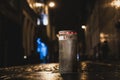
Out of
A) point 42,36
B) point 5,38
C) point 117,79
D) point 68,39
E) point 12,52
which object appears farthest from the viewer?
point 42,36

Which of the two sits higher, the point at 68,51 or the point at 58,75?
the point at 68,51

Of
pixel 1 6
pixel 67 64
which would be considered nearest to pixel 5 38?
pixel 1 6

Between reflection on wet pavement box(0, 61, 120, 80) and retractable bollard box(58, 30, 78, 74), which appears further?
retractable bollard box(58, 30, 78, 74)

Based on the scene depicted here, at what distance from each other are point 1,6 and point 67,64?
16801 mm

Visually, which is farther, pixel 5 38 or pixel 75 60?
pixel 5 38

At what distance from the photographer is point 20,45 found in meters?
37.4

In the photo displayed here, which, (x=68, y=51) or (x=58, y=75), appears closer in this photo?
(x=58, y=75)

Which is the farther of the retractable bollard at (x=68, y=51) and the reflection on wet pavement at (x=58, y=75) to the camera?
the retractable bollard at (x=68, y=51)

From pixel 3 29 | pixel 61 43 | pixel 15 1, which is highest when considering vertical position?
pixel 15 1

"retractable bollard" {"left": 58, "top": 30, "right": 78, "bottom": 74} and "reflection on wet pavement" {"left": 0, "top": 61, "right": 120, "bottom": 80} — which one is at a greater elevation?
"retractable bollard" {"left": 58, "top": 30, "right": 78, "bottom": 74}

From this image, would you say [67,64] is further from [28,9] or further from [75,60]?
[28,9]

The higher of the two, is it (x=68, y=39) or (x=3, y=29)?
(x=3, y=29)

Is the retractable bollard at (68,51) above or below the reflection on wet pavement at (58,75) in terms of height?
above

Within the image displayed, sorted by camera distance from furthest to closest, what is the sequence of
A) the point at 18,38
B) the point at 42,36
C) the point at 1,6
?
the point at 42,36
the point at 18,38
the point at 1,6
